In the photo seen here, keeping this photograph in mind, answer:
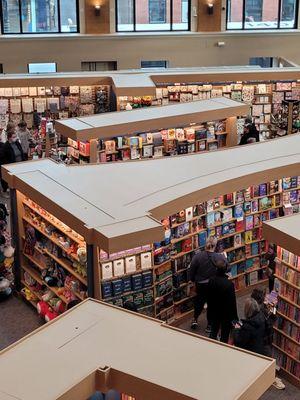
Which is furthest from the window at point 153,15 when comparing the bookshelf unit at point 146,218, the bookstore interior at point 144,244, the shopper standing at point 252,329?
the shopper standing at point 252,329

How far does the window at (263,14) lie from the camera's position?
2350cm

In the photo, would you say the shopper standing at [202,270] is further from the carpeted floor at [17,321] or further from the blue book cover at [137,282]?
the blue book cover at [137,282]

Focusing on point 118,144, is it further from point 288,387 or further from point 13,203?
point 288,387

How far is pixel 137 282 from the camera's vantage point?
9258 mm

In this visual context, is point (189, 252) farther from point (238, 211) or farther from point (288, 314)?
point (288, 314)

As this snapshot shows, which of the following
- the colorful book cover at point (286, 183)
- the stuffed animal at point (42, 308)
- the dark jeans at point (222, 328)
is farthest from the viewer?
the colorful book cover at point (286, 183)

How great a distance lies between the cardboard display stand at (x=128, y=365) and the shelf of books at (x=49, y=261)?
266cm

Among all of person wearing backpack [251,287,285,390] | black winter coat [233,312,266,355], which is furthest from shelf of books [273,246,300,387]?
black winter coat [233,312,266,355]

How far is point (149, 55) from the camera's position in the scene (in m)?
22.9

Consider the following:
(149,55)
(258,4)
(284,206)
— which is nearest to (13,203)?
(284,206)

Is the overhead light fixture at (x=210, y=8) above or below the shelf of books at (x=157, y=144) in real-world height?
above

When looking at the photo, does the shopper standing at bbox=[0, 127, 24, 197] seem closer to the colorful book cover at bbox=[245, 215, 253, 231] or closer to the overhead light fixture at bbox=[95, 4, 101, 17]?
the colorful book cover at bbox=[245, 215, 253, 231]

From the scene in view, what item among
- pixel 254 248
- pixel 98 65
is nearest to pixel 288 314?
pixel 254 248

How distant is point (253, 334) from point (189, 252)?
85.2 inches
